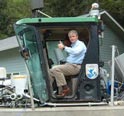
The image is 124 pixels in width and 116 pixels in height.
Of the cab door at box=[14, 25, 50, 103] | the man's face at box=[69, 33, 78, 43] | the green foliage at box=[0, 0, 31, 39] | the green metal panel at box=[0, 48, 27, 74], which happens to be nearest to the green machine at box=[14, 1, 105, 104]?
the cab door at box=[14, 25, 50, 103]

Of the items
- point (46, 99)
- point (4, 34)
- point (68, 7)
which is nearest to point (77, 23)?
point (46, 99)

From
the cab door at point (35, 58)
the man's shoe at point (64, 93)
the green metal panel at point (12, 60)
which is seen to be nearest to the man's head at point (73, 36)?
the cab door at point (35, 58)

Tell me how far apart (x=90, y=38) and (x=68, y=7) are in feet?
66.3

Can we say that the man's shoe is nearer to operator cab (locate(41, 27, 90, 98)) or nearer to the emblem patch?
operator cab (locate(41, 27, 90, 98))

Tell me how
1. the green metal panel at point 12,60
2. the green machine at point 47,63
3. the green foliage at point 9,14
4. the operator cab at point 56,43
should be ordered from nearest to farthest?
1. the green machine at point 47,63
2. the operator cab at point 56,43
3. the green metal panel at point 12,60
4. the green foliage at point 9,14

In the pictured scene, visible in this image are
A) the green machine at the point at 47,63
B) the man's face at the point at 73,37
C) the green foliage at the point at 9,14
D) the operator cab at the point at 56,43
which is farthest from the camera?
the green foliage at the point at 9,14

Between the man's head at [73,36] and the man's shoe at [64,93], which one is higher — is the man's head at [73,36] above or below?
above

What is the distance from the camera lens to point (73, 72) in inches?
247

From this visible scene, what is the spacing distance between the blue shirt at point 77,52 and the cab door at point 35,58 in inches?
16.0

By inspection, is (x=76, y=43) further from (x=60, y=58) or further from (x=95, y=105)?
(x=95, y=105)

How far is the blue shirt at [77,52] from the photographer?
6229mm

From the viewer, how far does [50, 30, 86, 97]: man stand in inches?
245

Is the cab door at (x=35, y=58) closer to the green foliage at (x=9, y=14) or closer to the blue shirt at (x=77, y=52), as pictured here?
the blue shirt at (x=77, y=52)

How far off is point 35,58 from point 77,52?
2.05 ft
